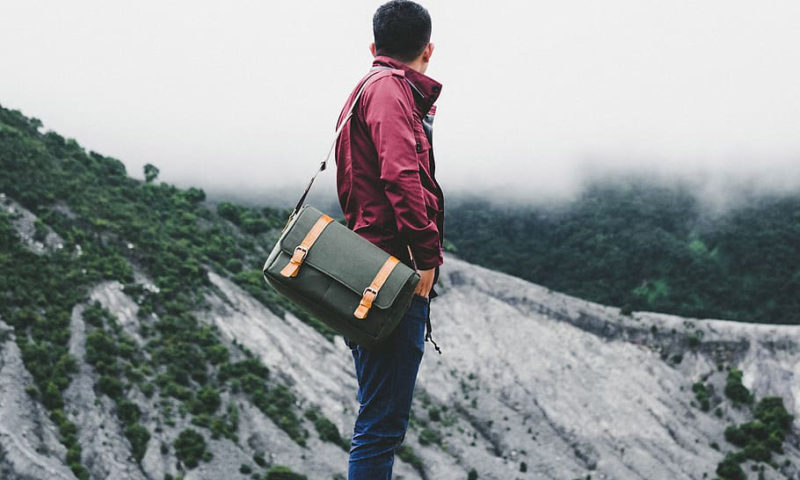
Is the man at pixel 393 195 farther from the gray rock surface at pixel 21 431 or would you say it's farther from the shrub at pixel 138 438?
the shrub at pixel 138 438

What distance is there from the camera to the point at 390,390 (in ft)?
12.2

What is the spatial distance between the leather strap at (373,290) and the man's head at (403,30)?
123 centimetres

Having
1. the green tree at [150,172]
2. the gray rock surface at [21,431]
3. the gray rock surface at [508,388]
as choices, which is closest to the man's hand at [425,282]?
the gray rock surface at [21,431]

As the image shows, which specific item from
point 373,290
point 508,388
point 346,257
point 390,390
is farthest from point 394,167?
point 508,388

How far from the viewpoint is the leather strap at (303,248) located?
354 cm

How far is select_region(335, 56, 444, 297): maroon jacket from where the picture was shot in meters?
3.51

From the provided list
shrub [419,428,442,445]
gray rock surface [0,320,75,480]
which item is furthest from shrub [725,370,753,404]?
gray rock surface [0,320,75,480]

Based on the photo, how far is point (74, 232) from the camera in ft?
164

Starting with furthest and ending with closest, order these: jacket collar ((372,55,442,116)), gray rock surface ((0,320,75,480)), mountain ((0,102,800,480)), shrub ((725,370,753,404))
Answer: shrub ((725,370,753,404)), mountain ((0,102,800,480)), gray rock surface ((0,320,75,480)), jacket collar ((372,55,442,116))

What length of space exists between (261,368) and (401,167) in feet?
152

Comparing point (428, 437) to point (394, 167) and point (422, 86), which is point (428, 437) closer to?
point (422, 86)

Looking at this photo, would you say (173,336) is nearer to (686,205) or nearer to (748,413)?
(748,413)

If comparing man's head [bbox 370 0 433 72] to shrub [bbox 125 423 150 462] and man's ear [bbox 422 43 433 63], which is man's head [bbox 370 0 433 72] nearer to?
man's ear [bbox 422 43 433 63]

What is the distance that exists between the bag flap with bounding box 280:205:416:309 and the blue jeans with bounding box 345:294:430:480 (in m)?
0.30
